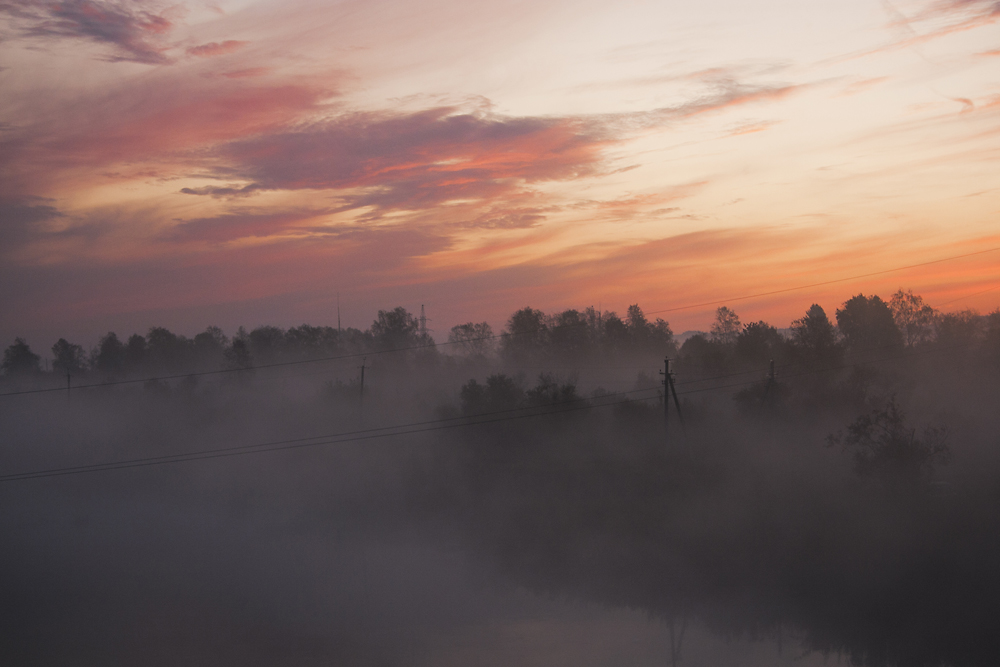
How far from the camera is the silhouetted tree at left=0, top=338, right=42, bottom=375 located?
122 metres

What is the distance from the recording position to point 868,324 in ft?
310

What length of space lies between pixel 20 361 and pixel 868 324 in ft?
437

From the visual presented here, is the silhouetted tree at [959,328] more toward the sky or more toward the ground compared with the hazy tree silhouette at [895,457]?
more toward the sky

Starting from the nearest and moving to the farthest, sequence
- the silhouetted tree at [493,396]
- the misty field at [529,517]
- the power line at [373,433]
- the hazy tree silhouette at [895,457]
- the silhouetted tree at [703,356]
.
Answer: the misty field at [529,517] < the hazy tree silhouette at [895,457] < the power line at [373,433] < the silhouetted tree at [493,396] < the silhouetted tree at [703,356]

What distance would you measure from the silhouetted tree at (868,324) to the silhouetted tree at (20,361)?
127 m

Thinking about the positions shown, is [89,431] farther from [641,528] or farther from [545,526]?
[641,528]

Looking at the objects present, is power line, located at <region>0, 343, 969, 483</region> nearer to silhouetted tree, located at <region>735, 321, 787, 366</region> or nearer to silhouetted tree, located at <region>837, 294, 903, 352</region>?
silhouetted tree, located at <region>735, 321, 787, 366</region>

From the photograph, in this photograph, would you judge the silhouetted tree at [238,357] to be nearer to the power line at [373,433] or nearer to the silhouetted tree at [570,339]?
the power line at [373,433]

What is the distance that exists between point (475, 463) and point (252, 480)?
2170 cm

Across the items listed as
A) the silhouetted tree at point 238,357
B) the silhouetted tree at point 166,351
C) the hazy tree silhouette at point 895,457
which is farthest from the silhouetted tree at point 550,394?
the silhouetted tree at point 166,351

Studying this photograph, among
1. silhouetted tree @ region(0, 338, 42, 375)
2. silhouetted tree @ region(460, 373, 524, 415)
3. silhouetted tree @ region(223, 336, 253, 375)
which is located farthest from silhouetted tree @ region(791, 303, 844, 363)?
silhouetted tree @ region(0, 338, 42, 375)

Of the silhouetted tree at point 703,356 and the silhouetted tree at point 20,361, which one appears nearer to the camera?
the silhouetted tree at point 703,356

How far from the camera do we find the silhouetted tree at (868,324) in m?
91.8

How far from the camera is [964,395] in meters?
66.9
